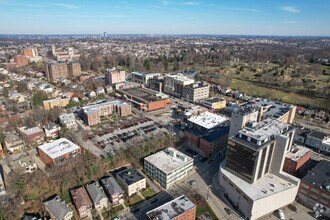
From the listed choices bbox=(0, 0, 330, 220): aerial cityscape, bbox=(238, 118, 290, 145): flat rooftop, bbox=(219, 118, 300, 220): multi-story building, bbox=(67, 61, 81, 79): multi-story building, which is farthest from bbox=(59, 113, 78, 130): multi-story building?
bbox=(67, 61, 81, 79): multi-story building

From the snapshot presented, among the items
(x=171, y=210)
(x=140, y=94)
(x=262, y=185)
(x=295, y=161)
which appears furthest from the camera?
(x=140, y=94)

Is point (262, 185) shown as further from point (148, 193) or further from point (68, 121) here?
point (68, 121)

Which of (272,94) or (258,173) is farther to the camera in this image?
(272,94)

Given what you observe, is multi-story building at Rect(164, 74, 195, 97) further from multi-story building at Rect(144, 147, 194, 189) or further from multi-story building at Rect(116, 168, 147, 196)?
multi-story building at Rect(116, 168, 147, 196)

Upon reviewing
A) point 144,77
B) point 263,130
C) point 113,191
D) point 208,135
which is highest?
point 263,130

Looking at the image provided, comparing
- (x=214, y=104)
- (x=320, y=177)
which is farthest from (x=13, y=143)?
(x=320, y=177)

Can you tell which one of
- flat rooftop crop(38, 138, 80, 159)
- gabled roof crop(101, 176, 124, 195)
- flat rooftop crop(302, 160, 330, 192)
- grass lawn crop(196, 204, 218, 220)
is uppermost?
flat rooftop crop(302, 160, 330, 192)
